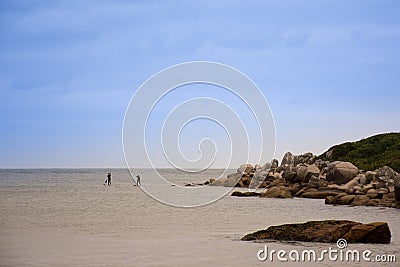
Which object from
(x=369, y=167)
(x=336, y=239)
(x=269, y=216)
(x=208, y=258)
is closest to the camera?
(x=208, y=258)

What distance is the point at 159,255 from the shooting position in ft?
48.9

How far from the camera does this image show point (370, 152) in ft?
201

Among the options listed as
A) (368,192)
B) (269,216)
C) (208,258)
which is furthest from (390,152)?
(208,258)

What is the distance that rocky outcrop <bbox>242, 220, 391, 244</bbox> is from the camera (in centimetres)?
1605

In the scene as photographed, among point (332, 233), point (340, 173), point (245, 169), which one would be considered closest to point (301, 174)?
point (340, 173)

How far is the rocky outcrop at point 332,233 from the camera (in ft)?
52.6

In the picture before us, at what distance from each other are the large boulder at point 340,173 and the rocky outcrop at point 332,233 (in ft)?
81.7

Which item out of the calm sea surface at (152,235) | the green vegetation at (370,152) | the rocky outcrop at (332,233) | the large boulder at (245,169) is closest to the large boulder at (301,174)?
the green vegetation at (370,152)

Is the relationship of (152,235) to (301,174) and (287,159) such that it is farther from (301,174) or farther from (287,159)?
(287,159)

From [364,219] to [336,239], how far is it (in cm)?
940

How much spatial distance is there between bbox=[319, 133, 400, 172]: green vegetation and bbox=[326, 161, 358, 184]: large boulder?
8.15 metres

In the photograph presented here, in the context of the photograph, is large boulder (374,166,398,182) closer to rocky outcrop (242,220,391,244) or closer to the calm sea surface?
the calm sea surface

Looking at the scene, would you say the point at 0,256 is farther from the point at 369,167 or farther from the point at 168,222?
the point at 369,167

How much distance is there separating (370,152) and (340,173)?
845 inches
